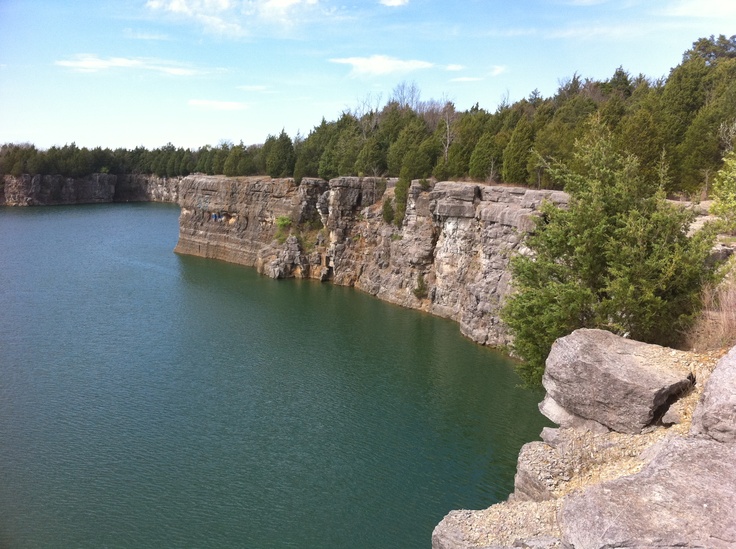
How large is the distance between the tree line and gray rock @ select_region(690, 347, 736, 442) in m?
7.43

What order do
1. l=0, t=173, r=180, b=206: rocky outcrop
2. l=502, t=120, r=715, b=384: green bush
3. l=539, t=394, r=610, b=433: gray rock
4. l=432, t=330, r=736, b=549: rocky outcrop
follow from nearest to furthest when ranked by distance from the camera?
1. l=432, t=330, r=736, b=549: rocky outcrop
2. l=539, t=394, r=610, b=433: gray rock
3. l=502, t=120, r=715, b=384: green bush
4. l=0, t=173, r=180, b=206: rocky outcrop

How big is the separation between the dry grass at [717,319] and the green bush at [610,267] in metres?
0.30

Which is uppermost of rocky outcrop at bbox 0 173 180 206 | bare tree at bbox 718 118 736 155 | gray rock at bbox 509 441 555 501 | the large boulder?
bare tree at bbox 718 118 736 155

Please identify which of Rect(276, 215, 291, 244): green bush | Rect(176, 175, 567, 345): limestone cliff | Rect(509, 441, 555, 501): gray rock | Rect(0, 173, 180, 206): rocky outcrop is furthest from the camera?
Rect(0, 173, 180, 206): rocky outcrop

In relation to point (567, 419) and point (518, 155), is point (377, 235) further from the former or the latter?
point (567, 419)

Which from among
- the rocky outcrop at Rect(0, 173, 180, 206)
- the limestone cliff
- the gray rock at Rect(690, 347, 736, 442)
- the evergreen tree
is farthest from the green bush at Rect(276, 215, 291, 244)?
the rocky outcrop at Rect(0, 173, 180, 206)

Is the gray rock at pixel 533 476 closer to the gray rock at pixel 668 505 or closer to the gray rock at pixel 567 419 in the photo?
the gray rock at pixel 567 419

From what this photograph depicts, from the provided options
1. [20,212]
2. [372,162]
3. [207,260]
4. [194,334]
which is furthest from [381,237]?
[20,212]

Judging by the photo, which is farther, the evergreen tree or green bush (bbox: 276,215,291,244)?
green bush (bbox: 276,215,291,244)

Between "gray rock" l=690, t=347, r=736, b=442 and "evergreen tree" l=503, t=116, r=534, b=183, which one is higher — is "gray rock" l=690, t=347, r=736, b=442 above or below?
below

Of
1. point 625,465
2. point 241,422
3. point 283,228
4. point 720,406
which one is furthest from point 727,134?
point 283,228

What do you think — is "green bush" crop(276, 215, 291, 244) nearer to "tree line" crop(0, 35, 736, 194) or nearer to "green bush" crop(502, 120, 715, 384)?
"tree line" crop(0, 35, 736, 194)

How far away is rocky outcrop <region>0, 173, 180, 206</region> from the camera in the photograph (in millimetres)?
101625

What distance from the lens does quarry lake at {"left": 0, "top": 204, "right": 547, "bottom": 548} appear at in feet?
54.6
